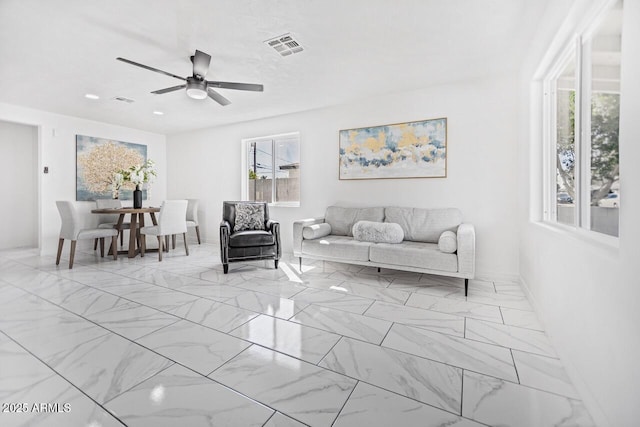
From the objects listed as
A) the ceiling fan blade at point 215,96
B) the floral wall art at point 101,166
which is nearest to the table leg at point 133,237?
the floral wall art at point 101,166

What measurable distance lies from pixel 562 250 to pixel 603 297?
2.04 feet

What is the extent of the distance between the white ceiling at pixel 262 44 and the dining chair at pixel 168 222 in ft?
5.26

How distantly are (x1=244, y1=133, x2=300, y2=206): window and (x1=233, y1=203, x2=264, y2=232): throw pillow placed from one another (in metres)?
0.87

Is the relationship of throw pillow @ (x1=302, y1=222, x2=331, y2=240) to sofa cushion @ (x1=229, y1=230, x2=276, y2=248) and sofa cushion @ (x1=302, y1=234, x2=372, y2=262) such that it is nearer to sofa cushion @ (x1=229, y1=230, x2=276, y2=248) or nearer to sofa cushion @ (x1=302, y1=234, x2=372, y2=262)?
sofa cushion @ (x1=302, y1=234, x2=372, y2=262)

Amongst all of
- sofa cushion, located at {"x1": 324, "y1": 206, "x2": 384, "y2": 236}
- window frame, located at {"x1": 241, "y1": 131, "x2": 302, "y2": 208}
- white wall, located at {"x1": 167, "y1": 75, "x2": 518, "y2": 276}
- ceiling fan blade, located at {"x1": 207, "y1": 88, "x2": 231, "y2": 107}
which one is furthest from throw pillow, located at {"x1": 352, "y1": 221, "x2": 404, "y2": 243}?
ceiling fan blade, located at {"x1": 207, "y1": 88, "x2": 231, "y2": 107}

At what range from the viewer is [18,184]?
553 centimetres

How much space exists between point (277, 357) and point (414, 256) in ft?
6.09

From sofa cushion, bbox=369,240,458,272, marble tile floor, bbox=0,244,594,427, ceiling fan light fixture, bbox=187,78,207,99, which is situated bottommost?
marble tile floor, bbox=0,244,594,427

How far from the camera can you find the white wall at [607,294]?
3.37 feet

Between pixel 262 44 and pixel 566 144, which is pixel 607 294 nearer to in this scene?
pixel 566 144

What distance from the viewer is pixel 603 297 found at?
1.23 metres

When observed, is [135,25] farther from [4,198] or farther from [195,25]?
[4,198]

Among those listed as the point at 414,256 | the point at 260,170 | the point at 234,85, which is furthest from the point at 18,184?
the point at 414,256

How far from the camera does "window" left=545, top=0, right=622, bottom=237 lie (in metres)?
1.42
